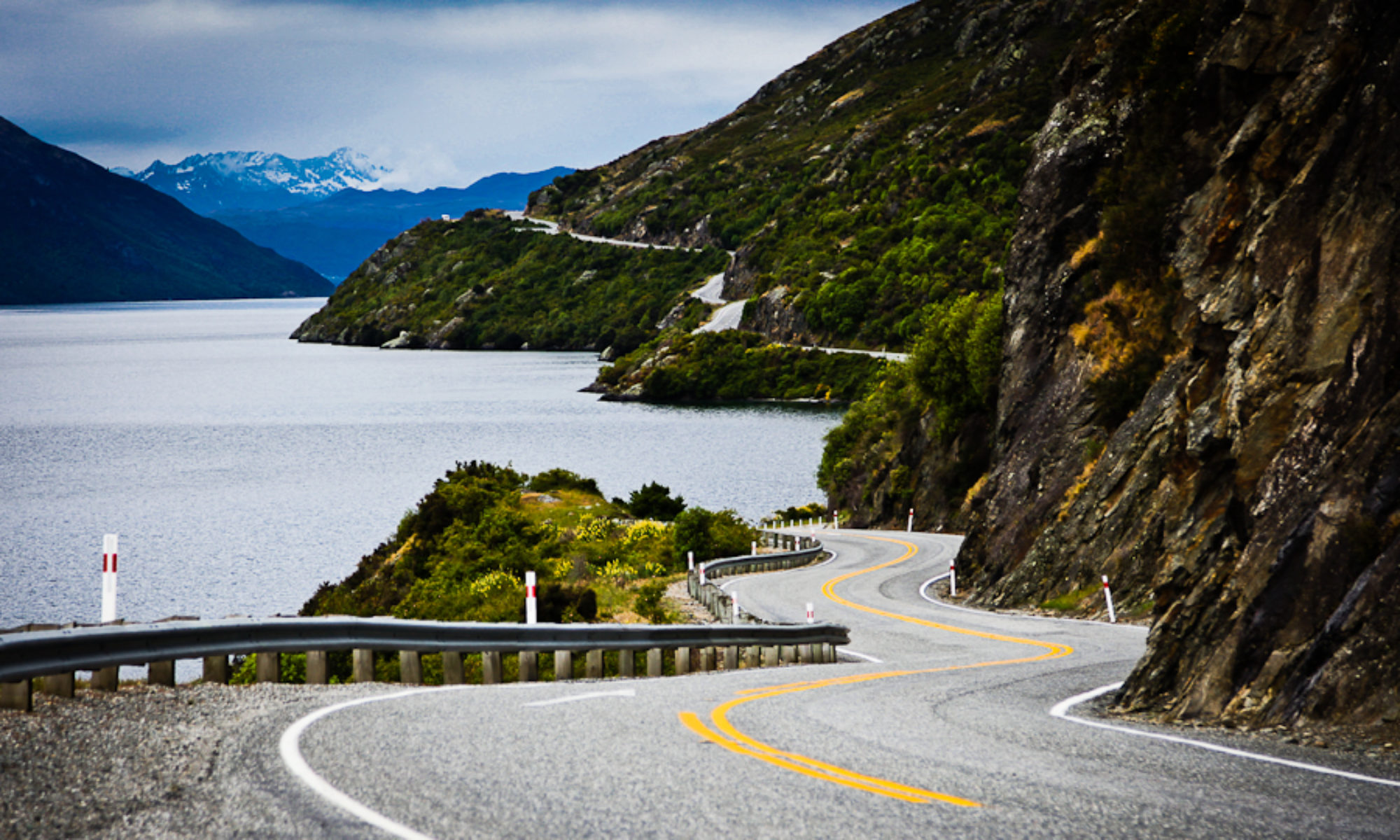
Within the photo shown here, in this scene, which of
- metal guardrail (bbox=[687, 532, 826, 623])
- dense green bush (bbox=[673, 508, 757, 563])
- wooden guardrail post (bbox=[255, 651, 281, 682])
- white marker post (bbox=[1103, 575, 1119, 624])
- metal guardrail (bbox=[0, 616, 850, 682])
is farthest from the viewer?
dense green bush (bbox=[673, 508, 757, 563])

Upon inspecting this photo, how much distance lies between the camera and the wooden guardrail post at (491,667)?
38.9 feet

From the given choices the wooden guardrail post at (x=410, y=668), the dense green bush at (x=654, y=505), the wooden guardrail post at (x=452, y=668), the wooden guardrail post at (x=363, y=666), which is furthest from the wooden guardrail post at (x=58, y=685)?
the dense green bush at (x=654, y=505)

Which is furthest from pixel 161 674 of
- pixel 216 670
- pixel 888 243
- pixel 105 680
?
pixel 888 243

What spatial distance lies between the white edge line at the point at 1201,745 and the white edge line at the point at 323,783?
5.69m

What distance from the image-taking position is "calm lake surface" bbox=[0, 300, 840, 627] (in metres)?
44.4

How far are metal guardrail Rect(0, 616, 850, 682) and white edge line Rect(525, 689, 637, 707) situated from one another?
1482mm

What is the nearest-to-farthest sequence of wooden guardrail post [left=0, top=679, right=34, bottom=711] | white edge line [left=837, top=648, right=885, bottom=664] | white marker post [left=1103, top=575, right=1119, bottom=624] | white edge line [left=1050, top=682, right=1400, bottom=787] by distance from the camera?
white edge line [left=1050, top=682, right=1400, bottom=787]
wooden guardrail post [left=0, top=679, right=34, bottom=711]
white edge line [left=837, top=648, right=885, bottom=664]
white marker post [left=1103, top=575, right=1119, bottom=624]

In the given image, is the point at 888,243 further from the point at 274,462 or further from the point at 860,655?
the point at 860,655

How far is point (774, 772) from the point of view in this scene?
6.73 metres

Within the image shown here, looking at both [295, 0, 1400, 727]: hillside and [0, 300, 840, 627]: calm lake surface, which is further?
[0, 300, 840, 627]: calm lake surface

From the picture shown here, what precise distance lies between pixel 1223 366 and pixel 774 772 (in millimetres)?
12482

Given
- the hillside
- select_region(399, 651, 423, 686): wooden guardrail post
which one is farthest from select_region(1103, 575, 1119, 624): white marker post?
select_region(399, 651, 423, 686): wooden guardrail post

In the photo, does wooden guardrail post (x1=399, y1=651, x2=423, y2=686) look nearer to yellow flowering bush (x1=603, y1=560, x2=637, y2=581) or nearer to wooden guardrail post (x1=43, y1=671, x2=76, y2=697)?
wooden guardrail post (x1=43, y1=671, x2=76, y2=697)

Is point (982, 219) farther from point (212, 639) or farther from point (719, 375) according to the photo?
point (212, 639)
